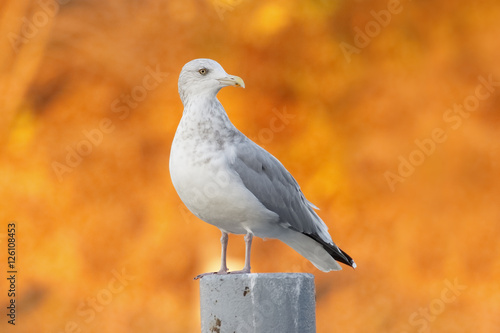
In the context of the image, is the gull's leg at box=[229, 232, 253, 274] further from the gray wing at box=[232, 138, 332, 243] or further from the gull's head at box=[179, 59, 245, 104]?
the gull's head at box=[179, 59, 245, 104]

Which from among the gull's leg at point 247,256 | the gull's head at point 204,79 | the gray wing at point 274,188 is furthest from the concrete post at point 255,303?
the gull's head at point 204,79

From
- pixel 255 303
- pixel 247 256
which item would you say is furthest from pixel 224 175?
pixel 255 303

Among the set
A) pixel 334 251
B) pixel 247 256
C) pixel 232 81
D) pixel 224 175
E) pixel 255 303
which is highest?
pixel 232 81

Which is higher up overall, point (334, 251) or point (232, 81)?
point (232, 81)

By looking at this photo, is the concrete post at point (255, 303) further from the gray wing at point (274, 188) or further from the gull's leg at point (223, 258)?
the gray wing at point (274, 188)

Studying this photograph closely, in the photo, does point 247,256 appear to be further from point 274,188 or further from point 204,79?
point 204,79

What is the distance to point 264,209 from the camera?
255 inches

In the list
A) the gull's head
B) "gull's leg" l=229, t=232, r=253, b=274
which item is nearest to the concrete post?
"gull's leg" l=229, t=232, r=253, b=274

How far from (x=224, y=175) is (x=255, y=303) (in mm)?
1361

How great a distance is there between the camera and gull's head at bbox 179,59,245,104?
6469 mm

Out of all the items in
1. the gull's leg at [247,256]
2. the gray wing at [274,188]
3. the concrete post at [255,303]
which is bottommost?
the concrete post at [255,303]

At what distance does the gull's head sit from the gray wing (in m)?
Answer: 0.69

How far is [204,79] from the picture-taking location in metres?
6.54

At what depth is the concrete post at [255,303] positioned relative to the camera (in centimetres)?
597
